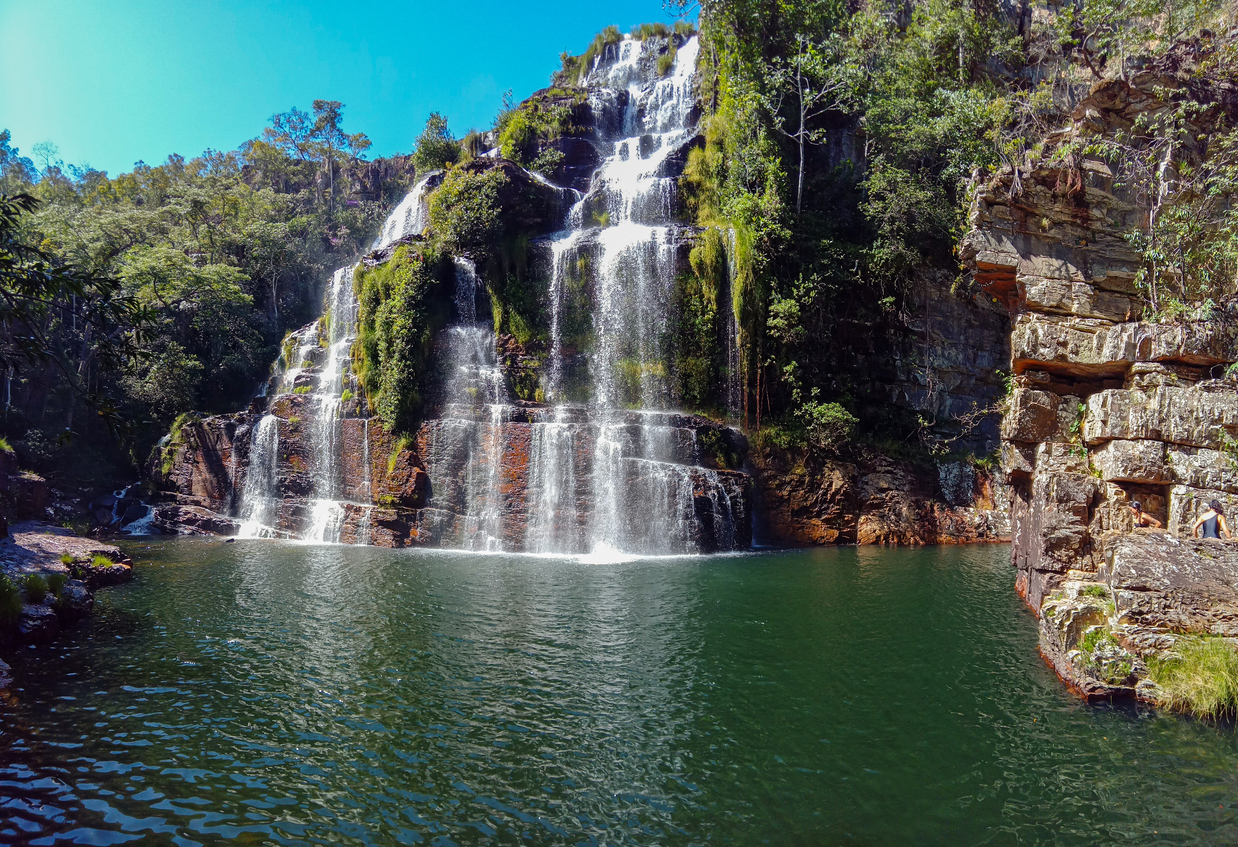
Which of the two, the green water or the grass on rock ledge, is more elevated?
the grass on rock ledge

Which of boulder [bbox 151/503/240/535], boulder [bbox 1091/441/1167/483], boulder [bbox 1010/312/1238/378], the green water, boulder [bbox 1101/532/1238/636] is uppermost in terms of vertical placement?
boulder [bbox 1010/312/1238/378]

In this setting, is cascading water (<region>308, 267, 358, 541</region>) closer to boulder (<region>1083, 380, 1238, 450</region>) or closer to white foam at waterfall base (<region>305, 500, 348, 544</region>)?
white foam at waterfall base (<region>305, 500, 348, 544</region>)

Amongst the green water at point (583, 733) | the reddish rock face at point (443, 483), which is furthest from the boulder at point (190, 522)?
the green water at point (583, 733)

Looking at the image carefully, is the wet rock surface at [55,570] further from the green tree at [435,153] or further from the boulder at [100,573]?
the green tree at [435,153]

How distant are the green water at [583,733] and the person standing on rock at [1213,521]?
2957mm

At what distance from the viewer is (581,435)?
21031mm

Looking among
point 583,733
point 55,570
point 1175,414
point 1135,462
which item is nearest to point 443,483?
point 55,570

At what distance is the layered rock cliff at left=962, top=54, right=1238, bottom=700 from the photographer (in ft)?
28.4

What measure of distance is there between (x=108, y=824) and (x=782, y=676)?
7654mm

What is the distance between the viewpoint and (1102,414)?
35.6 feet

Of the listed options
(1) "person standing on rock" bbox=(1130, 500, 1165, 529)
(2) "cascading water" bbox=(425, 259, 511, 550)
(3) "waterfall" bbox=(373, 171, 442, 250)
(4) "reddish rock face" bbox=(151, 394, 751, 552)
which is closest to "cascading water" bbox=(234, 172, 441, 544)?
(4) "reddish rock face" bbox=(151, 394, 751, 552)

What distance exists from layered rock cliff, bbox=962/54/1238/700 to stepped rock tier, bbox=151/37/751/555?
1012cm

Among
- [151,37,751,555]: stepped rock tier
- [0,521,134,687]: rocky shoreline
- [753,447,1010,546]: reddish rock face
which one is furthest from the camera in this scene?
[753,447,1010,546]: reddish rock face

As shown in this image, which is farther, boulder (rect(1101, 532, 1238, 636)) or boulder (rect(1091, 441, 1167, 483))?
boulder (rect(1091, 441, 1167, 483))
